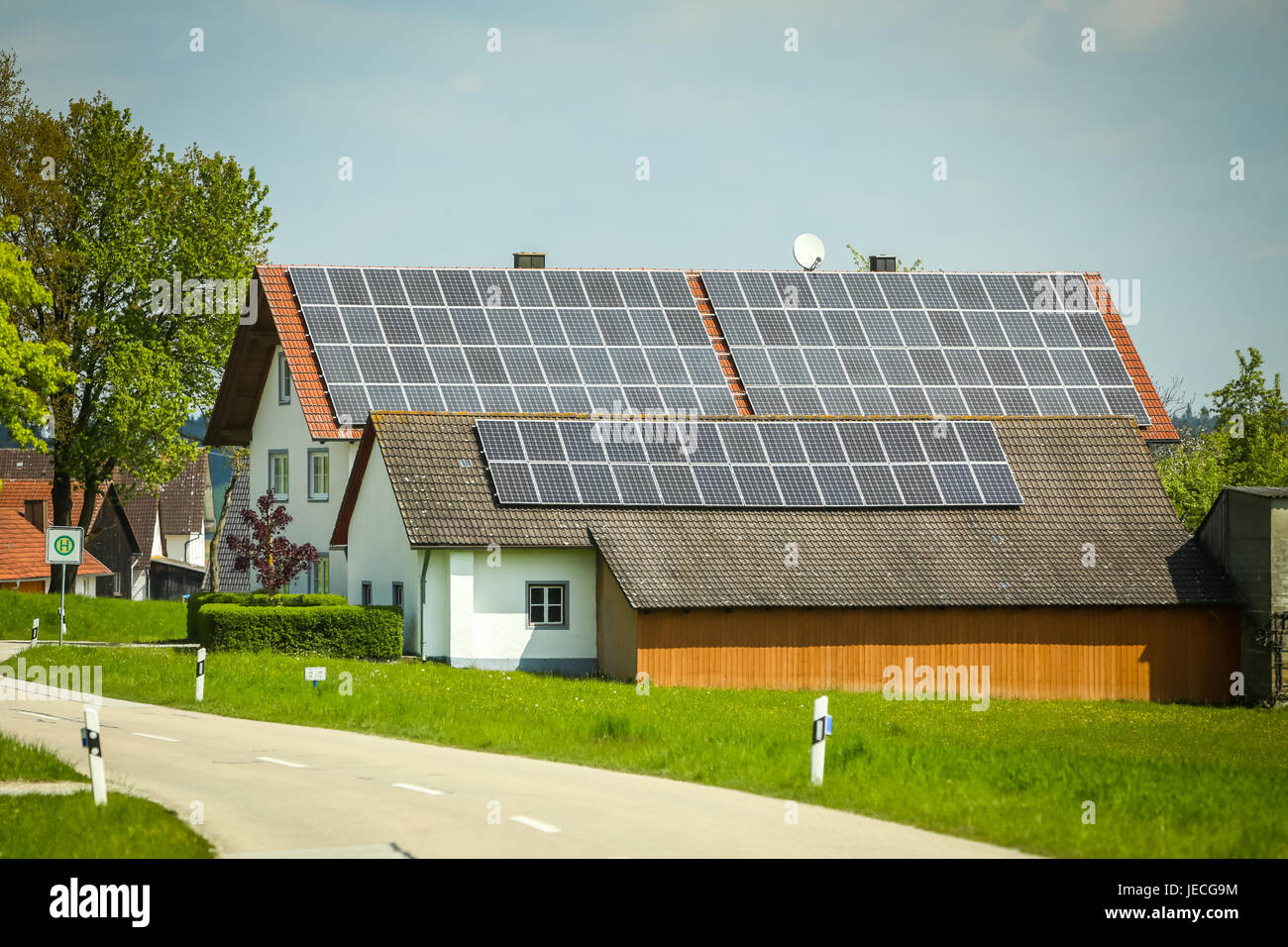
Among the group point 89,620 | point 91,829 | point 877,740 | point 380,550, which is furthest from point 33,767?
point 89,620

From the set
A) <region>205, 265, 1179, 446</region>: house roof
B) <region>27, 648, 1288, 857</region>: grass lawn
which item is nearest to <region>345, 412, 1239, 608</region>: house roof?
<region>27, 648, 1288, 857</region>: grass lawn

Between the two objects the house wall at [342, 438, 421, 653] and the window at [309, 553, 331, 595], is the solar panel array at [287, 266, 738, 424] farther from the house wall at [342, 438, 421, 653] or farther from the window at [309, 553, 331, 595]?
the window at [309, 553, 331, 595]

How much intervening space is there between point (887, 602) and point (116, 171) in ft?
105

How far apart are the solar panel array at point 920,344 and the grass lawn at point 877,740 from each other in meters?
11.6

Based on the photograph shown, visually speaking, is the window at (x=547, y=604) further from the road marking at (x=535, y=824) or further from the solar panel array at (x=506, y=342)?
the road marking at (x=535, y=824)

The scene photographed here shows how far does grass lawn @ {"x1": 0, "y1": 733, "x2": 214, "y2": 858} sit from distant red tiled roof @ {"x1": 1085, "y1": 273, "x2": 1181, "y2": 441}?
112ft

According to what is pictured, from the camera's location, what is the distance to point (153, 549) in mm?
87000

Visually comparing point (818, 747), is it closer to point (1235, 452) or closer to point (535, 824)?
point (535, 824)

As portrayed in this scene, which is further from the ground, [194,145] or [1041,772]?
[194,145]

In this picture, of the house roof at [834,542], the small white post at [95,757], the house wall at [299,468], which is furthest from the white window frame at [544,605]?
the small white post at [95,757]

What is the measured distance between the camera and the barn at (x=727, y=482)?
33312 millimetres
